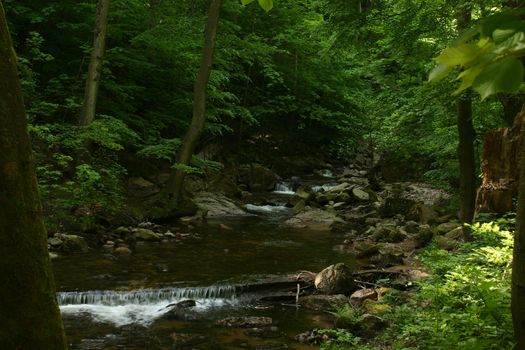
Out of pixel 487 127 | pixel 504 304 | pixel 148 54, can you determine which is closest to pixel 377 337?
pixel 504 304

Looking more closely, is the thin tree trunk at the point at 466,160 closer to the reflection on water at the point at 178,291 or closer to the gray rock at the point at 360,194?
the reflection on water at the point at 178,291

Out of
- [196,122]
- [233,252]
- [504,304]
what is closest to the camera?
[504,304]

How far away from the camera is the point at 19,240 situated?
196 centimetres

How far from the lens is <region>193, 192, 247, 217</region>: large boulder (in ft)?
53.7

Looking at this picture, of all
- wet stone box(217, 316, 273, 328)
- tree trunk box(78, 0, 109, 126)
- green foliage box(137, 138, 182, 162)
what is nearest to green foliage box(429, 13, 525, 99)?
wet stone box(217, 316, 273, 328)

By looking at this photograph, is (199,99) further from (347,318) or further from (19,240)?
(19,240)

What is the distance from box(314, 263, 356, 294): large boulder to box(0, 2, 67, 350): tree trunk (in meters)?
6.81

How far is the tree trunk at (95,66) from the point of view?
12.9 meters

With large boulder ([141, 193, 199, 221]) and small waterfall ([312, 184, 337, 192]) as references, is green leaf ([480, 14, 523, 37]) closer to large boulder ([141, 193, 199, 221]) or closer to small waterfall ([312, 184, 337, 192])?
large boulder ([141, 193, 199, 221])

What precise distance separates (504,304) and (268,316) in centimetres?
422

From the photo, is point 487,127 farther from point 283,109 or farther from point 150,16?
point 283,109

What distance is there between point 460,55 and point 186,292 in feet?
25.8

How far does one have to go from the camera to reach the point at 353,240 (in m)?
12.9

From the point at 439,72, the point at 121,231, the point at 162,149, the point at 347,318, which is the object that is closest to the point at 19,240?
the point at 439,72
